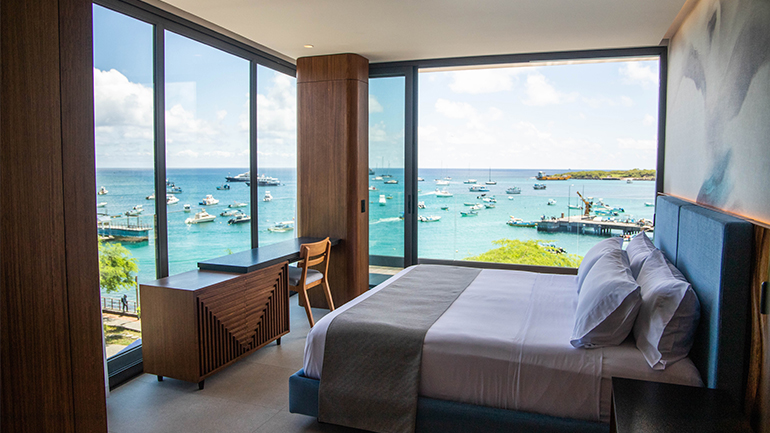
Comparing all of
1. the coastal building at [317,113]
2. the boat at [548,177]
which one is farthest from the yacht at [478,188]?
the coastal building at [317,113]

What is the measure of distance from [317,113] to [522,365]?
342 centimetres

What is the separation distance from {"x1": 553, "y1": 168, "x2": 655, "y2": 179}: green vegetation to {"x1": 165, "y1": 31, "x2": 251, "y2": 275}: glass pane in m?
3.96

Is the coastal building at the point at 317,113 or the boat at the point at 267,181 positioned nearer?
the coastal building at the point at 317,113

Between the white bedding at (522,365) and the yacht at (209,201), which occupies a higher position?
the yacht at (209,201)

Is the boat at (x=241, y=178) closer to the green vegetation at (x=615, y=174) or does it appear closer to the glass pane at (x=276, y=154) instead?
the glass pane at (x=276, y=154)

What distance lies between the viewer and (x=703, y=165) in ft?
9.02

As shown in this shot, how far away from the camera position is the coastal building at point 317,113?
1245 millimetres

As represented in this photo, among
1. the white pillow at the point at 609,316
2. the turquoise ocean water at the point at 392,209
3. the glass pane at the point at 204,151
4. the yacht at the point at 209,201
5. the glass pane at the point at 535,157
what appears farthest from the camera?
the glass pane at the point at 535,157

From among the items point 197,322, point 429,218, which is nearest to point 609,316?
point 197,322

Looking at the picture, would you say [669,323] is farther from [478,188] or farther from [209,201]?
[478,188]

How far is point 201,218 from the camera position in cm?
394

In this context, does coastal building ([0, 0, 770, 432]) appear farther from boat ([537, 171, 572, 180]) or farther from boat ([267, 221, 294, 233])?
boat ([537, 171, 572, 180])

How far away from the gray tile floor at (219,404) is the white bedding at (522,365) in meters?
0.44

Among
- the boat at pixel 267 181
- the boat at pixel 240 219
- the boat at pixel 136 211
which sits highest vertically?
the boat at pixel 267 181
